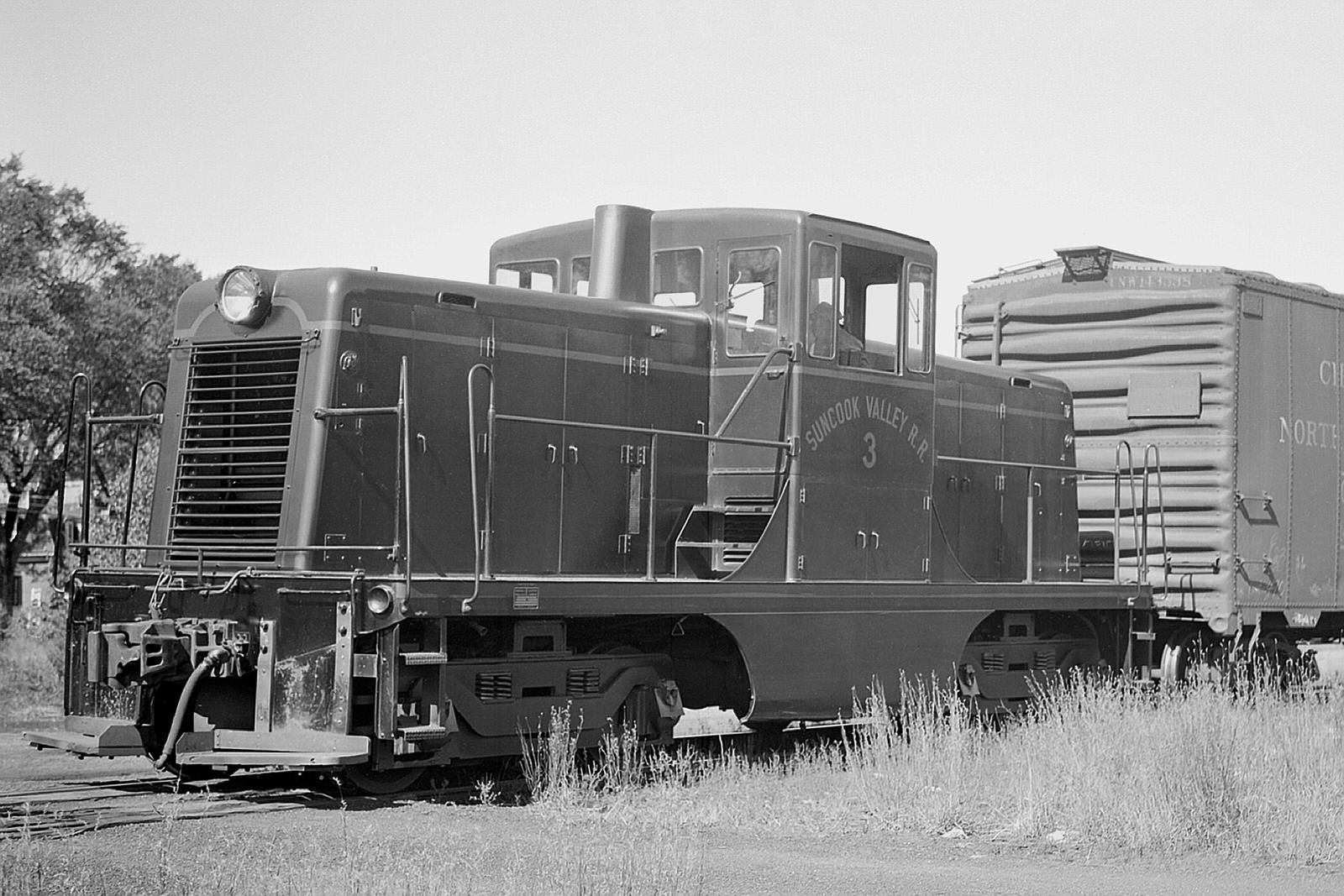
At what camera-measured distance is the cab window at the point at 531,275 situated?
10.9 metres

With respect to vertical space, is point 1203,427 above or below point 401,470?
above


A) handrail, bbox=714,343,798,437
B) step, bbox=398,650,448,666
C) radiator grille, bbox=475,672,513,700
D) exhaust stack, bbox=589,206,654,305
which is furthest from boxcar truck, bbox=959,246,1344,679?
step, bbox=398,650,448,666

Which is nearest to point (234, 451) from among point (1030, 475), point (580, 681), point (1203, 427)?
point (580, 681)

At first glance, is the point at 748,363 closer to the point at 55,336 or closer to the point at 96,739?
the point at 96,739

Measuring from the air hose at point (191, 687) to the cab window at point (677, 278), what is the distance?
3.83 m

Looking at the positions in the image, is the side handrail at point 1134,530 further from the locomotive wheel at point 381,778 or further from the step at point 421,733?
the step at point 421,733

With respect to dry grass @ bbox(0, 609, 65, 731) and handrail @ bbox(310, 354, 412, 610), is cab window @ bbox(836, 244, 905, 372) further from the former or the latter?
dry grass @ bbox(0, 609, 65, 731)

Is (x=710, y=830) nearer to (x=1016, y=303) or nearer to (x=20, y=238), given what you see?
(x=1016, y=303)

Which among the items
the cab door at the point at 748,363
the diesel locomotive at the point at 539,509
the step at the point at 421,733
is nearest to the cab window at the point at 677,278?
the diesel locomotive at the point at 539,509

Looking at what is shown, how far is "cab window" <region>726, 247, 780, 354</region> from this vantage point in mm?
10211

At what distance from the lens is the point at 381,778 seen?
8.76 meters

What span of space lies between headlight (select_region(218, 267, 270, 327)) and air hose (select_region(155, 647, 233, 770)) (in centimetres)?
193

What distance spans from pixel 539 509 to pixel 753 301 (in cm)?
207

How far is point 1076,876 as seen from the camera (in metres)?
7.03
